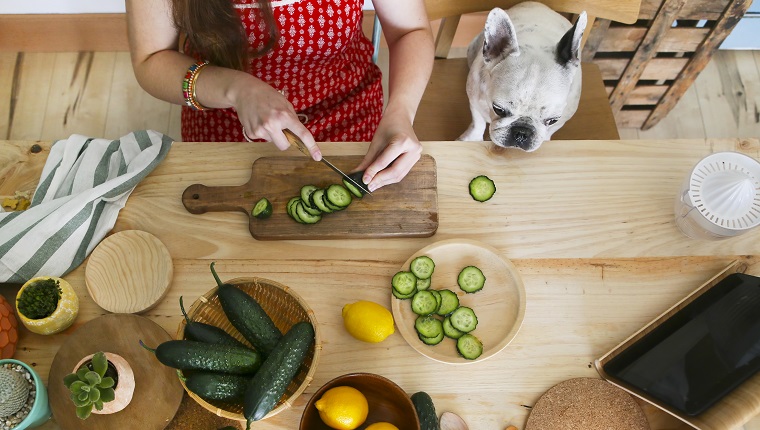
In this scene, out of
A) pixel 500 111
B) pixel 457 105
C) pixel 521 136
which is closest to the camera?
pixel 521 136

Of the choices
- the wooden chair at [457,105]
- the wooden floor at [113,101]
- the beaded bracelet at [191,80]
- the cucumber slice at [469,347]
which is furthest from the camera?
the wooden floor at [113,101]

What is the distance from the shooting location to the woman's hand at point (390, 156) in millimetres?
1247

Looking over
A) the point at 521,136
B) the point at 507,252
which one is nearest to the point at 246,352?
the point at 507,252

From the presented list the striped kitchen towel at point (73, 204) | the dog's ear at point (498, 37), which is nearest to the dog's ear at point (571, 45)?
the dog's ear at point (498, 37)

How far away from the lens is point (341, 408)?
→ 3.23 feet

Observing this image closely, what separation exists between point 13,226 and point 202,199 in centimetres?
41

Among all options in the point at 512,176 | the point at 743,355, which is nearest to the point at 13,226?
the point at 512,176

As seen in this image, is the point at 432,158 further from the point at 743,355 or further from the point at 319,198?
the point at 743,355

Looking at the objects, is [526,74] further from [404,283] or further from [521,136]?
[404,283]

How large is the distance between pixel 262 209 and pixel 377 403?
1.61ft

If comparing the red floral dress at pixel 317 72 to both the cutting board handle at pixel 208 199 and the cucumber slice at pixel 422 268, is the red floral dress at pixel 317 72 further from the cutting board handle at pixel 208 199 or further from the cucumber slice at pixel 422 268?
the cucumber slice at pixel 422 268

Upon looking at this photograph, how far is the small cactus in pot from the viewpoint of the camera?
3.30ft

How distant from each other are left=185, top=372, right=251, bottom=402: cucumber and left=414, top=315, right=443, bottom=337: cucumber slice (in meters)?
0.37

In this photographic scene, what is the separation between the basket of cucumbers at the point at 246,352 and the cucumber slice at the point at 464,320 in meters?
0.31
